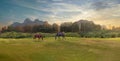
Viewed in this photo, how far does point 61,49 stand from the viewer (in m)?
3.86

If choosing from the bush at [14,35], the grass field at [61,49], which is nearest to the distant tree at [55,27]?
the grass field at [61,49]

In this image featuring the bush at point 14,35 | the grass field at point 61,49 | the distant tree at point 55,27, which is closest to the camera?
the grass field at point 61,49

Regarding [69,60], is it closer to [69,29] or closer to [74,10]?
[69,29]

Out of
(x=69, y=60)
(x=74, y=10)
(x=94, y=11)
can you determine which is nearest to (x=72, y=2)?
(x=74, y=10)

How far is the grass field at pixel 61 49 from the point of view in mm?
3668

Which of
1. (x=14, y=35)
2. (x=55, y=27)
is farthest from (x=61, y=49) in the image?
(x=14, y=35)

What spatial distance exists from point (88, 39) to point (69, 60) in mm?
592

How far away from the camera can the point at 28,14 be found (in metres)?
4.03

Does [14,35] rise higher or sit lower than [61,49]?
higher

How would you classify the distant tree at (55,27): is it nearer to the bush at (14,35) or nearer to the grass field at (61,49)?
the grass field at (61,49)

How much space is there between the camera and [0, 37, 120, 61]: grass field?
3668 mm

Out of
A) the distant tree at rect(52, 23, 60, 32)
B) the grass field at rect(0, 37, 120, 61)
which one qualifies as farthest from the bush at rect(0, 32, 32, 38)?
the distant tree at rect(52, 23, 60, 32)

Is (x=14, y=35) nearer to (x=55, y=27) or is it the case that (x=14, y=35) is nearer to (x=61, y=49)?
(x=55, y=27)

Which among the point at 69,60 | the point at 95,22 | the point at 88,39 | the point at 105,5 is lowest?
the point at 69,60
